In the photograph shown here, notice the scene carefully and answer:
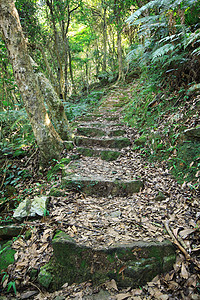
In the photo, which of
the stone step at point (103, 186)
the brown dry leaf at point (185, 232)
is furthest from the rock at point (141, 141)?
the brown dry leaf at point (185, 232)

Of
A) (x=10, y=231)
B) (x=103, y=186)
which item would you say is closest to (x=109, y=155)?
(x=103, y=186)

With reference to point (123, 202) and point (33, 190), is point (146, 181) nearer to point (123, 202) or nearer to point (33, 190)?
point (123, 202)

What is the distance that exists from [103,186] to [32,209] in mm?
1269

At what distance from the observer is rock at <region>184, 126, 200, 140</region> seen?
9.30 feet

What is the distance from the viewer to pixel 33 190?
336 centimetres

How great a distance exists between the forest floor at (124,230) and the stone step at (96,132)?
6.67 ft

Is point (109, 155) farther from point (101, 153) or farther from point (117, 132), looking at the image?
point (117, 132)

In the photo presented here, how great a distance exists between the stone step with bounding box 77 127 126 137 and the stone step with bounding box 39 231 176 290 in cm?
357

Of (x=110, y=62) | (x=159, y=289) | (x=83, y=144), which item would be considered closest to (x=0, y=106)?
(x=83, y=144)

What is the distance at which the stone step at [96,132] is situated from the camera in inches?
202

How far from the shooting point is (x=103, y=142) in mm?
4777

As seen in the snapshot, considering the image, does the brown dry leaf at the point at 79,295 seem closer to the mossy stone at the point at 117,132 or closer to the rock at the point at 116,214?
the rock at the point at 116,214

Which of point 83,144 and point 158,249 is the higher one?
point 83,144

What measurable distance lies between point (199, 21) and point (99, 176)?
417 cm
